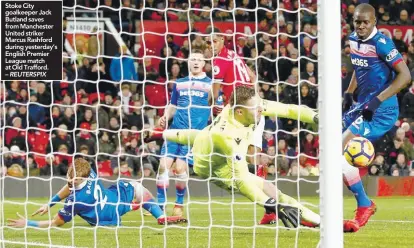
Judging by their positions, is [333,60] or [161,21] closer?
[333,60]

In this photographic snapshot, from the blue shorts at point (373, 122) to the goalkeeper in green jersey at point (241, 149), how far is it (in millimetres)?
1048

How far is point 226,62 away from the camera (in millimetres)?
11141

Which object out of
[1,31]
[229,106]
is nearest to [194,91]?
[229,106]

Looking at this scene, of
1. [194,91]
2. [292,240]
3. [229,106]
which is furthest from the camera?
[194,91]

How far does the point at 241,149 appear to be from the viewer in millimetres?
9664

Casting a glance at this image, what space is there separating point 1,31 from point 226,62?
3493 millimetres

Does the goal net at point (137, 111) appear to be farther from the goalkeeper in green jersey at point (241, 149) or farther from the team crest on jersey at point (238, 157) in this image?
Result: the team crest on jersey at point (238, 157)

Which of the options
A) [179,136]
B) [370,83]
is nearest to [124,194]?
[179,136]

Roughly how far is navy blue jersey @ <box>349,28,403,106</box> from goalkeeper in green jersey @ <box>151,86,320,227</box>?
1.24 meters

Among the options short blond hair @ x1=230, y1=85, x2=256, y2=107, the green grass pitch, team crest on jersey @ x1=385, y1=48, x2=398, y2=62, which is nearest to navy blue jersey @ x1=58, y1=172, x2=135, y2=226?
the green grass pitch

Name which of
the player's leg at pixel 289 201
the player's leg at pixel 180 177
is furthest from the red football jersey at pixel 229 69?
the player's leg at pixel 289 201

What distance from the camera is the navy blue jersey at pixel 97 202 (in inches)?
377

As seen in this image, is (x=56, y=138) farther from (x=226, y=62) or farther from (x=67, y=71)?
(x=226, y=62)

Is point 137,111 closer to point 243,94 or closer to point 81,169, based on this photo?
point 81,169
